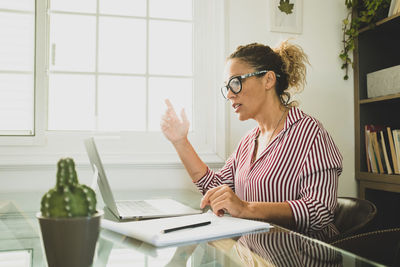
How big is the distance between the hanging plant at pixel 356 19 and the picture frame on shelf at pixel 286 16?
298mm

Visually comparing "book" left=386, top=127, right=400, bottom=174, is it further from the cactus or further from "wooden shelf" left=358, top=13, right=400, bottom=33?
the cactus

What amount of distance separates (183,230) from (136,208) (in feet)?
1.58

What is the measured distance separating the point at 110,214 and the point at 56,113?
1.15 m

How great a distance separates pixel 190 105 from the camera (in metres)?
2.49

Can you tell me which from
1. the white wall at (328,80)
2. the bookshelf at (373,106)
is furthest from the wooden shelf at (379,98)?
the white wall at (328,80)

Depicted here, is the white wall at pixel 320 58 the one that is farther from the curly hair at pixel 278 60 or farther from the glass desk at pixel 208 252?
the glass desk at pixel 208 252

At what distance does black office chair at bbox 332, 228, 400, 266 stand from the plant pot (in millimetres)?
761

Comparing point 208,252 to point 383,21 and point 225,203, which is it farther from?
point 383,21

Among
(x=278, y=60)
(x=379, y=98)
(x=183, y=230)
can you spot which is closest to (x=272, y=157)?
(x=278, y=60)

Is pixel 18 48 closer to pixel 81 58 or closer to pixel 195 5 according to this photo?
pixel 81 58

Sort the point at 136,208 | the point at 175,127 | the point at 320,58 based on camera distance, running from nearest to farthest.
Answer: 1. the point at 136,208
2. the point at 175,127
3. the point at 320,58

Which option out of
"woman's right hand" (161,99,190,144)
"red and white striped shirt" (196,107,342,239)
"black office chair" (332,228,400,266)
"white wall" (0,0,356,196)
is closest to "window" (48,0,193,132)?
"white wall" (0,0,356,196)

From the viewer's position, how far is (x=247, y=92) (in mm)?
1858

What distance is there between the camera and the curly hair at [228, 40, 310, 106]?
187 centimetres
